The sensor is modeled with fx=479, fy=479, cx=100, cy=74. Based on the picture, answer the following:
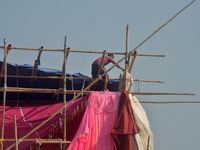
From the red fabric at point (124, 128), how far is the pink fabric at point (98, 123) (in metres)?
0.17

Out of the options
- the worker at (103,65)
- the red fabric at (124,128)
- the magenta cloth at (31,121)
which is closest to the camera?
the red fabric at (124,128)

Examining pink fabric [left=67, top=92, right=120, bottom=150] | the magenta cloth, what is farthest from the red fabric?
the magenta cloth

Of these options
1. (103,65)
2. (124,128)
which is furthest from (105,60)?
(124,128)

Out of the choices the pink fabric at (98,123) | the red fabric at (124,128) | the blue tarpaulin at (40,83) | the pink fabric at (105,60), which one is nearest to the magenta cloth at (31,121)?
the pink fabric at (98,123)

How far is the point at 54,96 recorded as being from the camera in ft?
40.8

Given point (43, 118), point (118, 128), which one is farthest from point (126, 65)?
point (43, 118)

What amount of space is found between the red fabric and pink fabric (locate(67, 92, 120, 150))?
0.17 metres

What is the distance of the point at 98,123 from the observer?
10.8 m

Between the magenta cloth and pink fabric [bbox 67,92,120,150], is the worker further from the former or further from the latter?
the magenta cloth

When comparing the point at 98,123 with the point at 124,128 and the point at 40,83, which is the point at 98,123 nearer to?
the point at 124,128

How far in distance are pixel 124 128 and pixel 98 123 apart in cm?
63

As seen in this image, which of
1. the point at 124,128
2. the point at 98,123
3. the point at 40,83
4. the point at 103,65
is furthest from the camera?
the point at 40,83

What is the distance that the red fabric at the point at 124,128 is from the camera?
10.6 m

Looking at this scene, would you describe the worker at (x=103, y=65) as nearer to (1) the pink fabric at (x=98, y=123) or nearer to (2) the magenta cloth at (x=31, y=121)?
(1) the pink fabric at (x=98, y=123)
